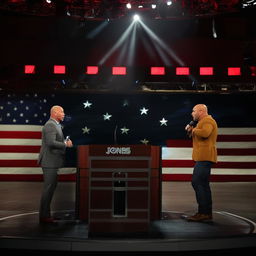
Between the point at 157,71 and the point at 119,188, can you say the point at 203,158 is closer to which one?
the point at 119,188

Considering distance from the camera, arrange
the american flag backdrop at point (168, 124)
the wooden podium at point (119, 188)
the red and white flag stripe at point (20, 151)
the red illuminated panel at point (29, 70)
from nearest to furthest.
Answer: the wooden podium at point (119, 188), the red and white flag stripe at point (20, 151), the red illuminated panel at point (29, 70), the american flag backdrop at point (168, 124)

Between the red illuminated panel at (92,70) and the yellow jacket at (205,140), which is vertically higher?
the red illuminated panel at (92,70)

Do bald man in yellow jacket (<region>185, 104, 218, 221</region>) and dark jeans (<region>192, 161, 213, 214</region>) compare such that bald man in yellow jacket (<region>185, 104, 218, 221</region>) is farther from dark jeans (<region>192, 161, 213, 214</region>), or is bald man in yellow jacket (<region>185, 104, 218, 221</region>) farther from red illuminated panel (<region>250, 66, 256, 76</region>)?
red illuminated panel (<region>250, 66, 256, 76</region>)

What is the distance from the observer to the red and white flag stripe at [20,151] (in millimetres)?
11398

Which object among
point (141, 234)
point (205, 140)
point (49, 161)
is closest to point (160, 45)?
point (205, 140)

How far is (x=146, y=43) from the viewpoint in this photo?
1236 cm

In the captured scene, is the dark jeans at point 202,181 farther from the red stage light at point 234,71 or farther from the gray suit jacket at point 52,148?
the red stage light at point 234,71

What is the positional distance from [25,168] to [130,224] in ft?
20.7

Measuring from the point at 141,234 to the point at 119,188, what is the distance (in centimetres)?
66

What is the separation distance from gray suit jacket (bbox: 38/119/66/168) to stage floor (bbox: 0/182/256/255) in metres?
0.74

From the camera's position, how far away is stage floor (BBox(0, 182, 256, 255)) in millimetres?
4898

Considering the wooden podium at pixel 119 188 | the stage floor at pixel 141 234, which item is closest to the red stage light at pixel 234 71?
the stage floor at pixel 141 234

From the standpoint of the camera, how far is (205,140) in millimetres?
6230

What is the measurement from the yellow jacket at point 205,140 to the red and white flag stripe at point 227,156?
17.7 feet
